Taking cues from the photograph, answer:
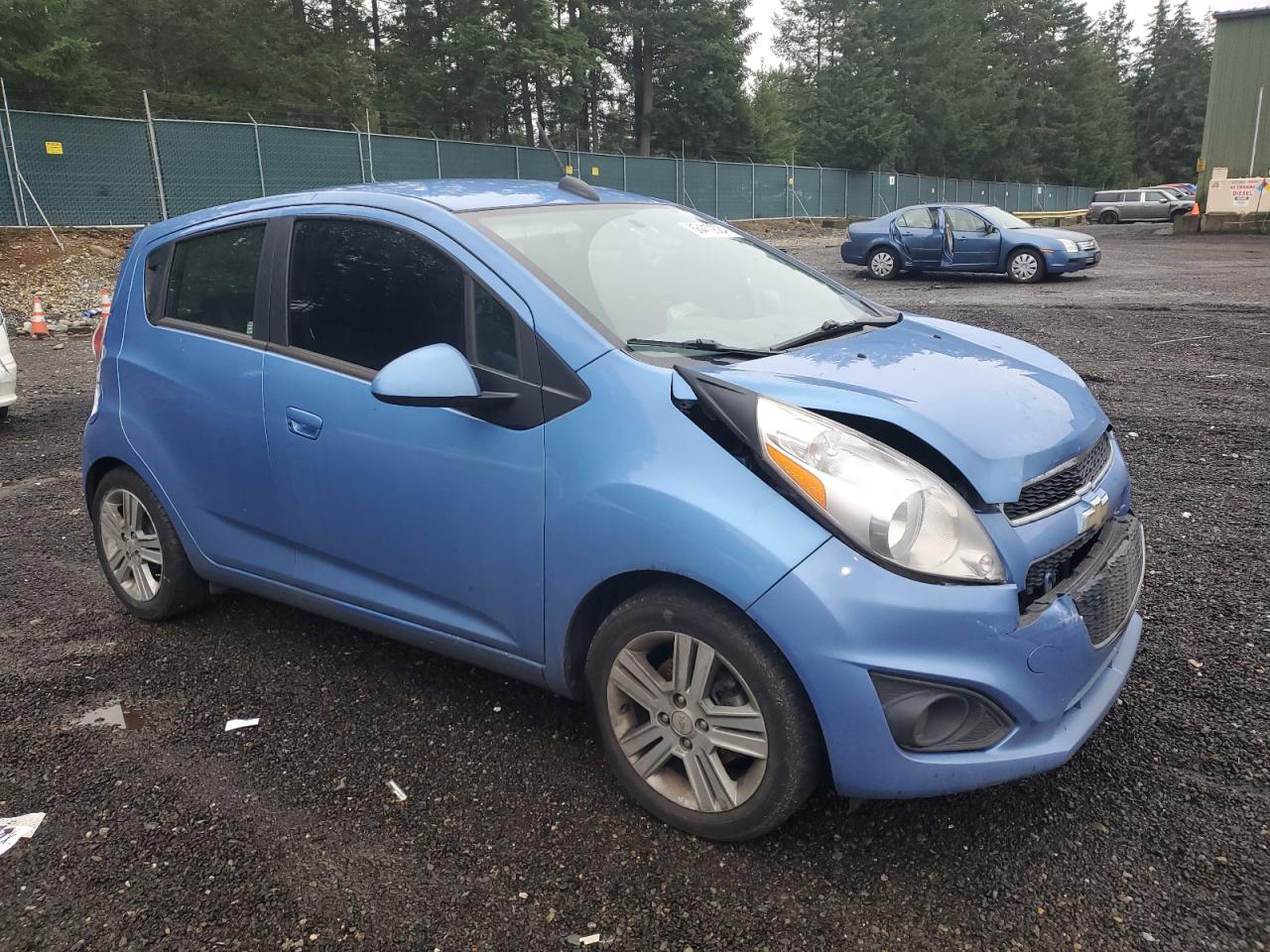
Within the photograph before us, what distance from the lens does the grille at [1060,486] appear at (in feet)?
7.61

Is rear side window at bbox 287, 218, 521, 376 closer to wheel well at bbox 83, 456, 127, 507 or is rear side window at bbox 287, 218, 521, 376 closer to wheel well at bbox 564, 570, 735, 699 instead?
wheel well at bbox 564, 570, 735, 699

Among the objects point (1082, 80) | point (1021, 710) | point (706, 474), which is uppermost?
point (1082, 80)

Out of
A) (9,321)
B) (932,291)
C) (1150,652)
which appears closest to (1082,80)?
(932,291)

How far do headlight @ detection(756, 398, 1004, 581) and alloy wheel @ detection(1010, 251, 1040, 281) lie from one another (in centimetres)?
1650

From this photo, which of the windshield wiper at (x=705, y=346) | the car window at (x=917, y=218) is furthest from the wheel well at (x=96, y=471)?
the car window at (x=917, y=218)

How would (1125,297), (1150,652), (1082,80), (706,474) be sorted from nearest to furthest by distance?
(706,474) < (1150,652) < (1125,297) < (1082,80)

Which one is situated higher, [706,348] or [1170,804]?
[706,348]

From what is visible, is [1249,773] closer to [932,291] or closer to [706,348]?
[706,348]

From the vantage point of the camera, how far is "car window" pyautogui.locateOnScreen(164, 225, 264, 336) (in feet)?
11.3

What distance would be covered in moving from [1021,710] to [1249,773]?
97 centimetres

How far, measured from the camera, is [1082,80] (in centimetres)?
7319

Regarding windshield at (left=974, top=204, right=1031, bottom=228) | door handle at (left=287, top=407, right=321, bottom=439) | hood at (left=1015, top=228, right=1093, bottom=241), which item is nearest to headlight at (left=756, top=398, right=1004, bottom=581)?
door handle at (left=287, top=407, right=321, bottom=439)

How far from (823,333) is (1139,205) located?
162 ft

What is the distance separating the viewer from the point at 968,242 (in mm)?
17734
